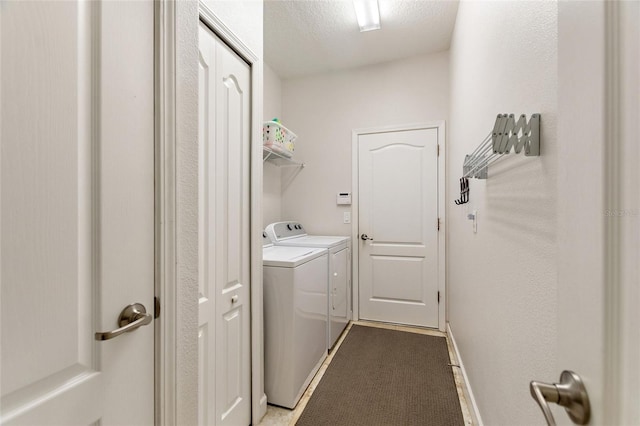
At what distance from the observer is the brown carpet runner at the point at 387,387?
160 cm

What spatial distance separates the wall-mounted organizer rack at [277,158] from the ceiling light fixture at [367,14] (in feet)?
4.20

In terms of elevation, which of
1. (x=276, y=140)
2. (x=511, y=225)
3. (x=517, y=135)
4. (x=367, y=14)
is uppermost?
(x=367, y=14)

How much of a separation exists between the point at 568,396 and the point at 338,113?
9.92 feet

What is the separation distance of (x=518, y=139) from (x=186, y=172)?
1037mm

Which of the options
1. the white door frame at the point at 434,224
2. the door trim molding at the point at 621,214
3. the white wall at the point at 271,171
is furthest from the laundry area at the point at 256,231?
the white wall at the point at 271,171

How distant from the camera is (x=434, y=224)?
2770 millimetres

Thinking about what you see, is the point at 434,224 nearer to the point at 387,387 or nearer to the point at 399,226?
the point at 399,226

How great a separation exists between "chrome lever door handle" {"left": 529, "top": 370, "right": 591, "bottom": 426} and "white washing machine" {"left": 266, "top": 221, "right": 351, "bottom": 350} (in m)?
1.88

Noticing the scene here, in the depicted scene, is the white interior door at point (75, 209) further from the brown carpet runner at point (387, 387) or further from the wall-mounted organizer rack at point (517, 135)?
the brown carpet runner at point (387, 387)

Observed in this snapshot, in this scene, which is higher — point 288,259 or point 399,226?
point 399,226

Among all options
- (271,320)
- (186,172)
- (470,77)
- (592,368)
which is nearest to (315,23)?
(470,77)

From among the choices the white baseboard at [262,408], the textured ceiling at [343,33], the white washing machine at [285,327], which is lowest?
the white baseboard at [262,408]

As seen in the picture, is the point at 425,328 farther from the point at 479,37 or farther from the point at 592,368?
the point at 592,368

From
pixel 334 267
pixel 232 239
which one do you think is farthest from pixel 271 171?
pixel 232 239
